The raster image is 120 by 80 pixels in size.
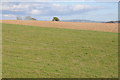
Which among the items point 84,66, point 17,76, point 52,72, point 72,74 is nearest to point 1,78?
point 17,76

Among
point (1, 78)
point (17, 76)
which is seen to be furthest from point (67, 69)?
point (1, 78)

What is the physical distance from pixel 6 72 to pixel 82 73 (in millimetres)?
2818

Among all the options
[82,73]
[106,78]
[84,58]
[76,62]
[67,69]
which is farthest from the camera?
[84,58]

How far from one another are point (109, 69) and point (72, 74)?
6.11ft

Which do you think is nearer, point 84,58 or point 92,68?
point 92,68

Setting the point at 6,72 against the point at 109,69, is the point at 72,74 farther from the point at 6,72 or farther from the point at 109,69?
the point at 6,72

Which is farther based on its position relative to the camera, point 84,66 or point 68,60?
point 68,60

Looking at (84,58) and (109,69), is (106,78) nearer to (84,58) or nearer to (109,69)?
(109,69)

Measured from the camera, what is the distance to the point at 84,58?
9703 mm

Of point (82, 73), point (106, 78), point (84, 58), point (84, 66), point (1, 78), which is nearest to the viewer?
point (1, 78)

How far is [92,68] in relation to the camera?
7.79m

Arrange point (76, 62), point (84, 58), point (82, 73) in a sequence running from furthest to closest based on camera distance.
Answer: point (84, 58) < point (76, 62) < point (82, 73)

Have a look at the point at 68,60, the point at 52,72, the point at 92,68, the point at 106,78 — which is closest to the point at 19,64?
the point at 52,72

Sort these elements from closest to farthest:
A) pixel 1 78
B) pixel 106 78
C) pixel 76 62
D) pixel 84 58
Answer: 1. pixel 1 78
2. pixel 106 78
3. pixel 76 62
4. pixel 84 58
